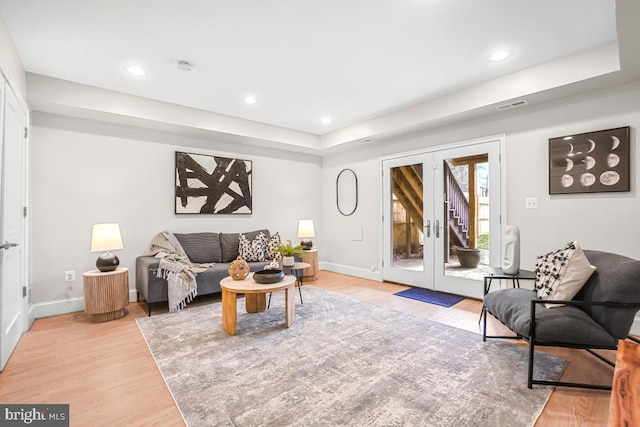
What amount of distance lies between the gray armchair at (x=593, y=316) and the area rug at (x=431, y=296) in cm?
176

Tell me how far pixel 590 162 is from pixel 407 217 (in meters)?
2.33

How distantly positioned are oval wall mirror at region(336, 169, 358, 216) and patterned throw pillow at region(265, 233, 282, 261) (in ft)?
4.90

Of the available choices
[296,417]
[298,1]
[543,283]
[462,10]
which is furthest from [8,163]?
[543,283]

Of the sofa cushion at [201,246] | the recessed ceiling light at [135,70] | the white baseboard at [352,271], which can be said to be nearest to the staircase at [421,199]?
the white baseboard at [352,271]

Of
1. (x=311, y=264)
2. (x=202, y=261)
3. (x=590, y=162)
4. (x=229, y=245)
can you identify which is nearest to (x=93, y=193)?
(x=202, y=261)

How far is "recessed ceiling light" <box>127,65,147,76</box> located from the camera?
3088mm

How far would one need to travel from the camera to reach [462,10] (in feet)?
7.45

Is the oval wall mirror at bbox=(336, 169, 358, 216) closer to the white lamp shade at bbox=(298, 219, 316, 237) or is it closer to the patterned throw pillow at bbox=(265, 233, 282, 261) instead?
the white lamp shade at bbox=(298, 219, 316, 237)

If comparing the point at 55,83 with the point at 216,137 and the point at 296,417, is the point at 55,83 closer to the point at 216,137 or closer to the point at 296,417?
the point at 216,137

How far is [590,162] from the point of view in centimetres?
311

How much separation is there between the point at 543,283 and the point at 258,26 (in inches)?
120

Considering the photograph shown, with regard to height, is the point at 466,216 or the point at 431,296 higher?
the point at 466,216

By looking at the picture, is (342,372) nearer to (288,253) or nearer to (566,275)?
(566,275)

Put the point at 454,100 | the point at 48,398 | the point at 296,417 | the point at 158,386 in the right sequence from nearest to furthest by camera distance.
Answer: the point at 296,417
the point at 48,398
the point at 158,386
the point at 454,100
